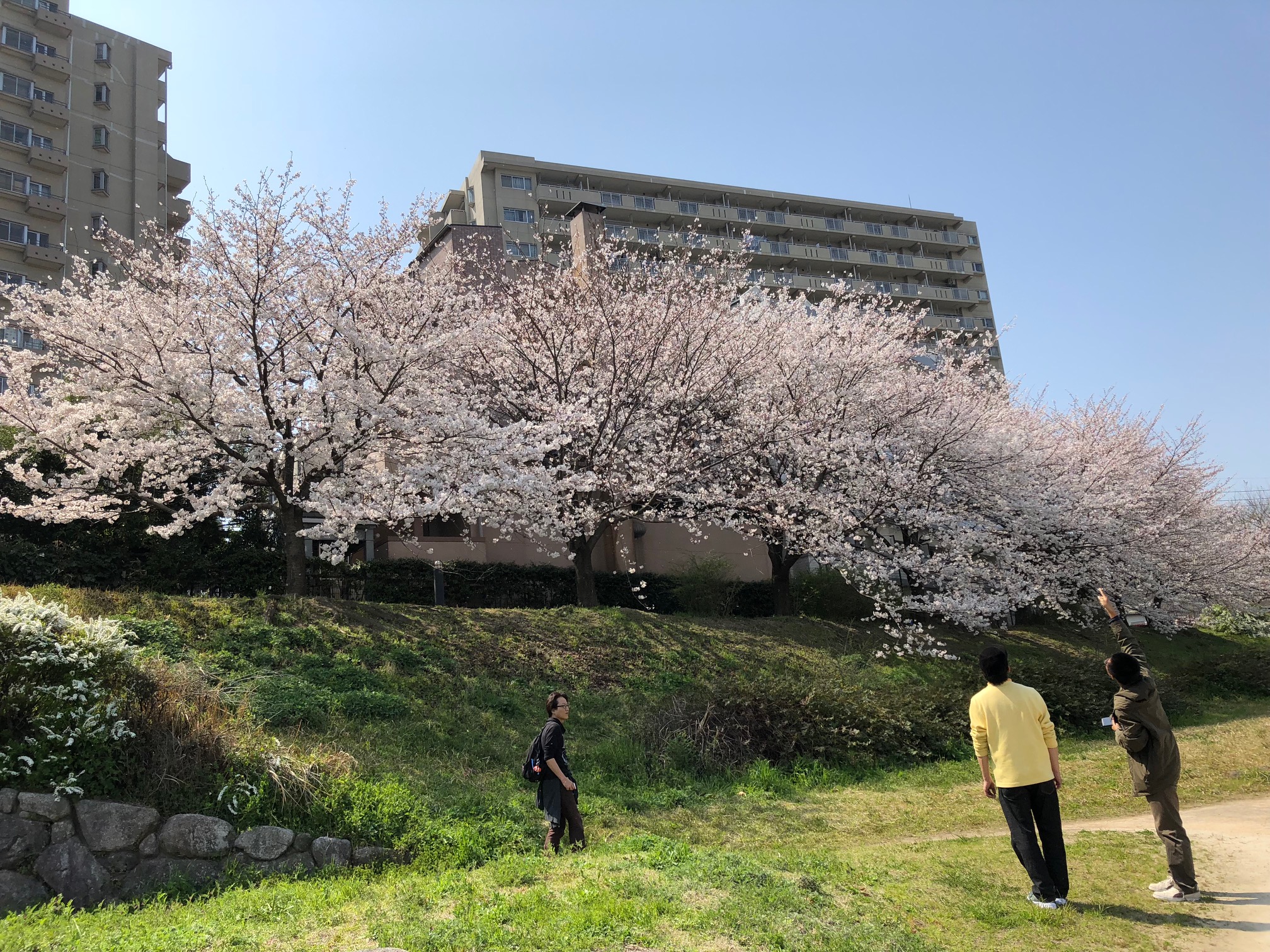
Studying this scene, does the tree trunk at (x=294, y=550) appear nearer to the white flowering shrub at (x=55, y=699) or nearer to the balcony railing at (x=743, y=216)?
the white flowering shrub at (x=55, y=699)

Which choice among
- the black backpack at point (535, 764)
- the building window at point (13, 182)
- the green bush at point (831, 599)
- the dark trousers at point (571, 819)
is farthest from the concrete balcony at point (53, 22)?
the dark trousers at point (571, 819)

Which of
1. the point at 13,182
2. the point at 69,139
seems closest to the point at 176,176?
the point at 69,139

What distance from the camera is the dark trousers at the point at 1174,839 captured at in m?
5.68

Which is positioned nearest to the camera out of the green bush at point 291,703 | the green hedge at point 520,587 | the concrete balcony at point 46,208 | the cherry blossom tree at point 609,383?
the green bush at point 291,703

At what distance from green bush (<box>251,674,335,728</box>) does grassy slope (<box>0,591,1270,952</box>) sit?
0.31m

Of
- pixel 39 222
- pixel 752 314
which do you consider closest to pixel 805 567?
pixel 752 314

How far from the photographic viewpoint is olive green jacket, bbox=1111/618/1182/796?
5.92 metres

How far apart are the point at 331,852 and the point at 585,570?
11351 millimetres

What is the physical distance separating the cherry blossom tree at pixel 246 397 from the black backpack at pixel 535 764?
6.88 metres

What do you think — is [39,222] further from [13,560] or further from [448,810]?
[448,810]

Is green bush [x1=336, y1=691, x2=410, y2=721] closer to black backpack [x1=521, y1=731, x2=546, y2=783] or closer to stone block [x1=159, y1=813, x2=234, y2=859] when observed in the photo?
stone block [x1=159, y1=813, x2=234, y2=859]

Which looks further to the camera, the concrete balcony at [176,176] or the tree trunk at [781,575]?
the concrete balcony at [176,176]

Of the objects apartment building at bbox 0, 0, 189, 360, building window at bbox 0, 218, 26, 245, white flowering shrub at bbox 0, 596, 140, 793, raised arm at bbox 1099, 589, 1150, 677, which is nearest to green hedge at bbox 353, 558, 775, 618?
white flowering shrub at bbox 0, 596, 140, 793

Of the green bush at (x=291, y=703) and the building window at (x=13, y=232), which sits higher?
the building window at (x=13, y=232)
